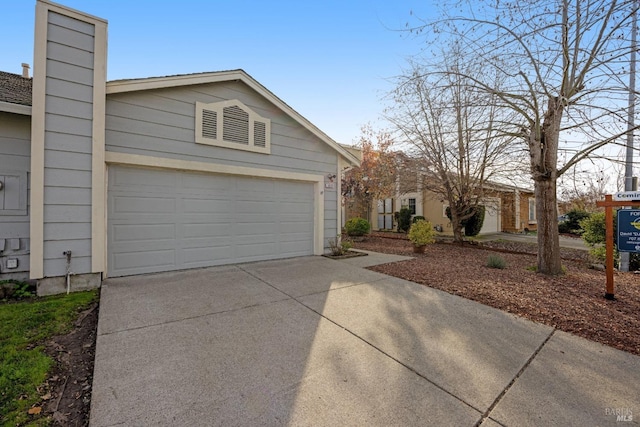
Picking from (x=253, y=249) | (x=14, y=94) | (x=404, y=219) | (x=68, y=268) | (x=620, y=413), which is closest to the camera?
(x=620, y=413)

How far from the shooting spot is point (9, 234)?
14.5 ft

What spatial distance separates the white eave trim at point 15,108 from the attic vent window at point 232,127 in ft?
7.89

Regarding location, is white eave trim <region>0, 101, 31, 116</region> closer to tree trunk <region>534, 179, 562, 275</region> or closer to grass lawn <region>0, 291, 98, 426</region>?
grass lawn <region>0, 291, 98, 426</region>

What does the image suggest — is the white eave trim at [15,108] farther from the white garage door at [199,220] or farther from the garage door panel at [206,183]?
the garage door panel at [206,183]

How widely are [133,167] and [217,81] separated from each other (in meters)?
2.46

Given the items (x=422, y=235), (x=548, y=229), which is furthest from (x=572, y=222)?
(x=548, y=229)

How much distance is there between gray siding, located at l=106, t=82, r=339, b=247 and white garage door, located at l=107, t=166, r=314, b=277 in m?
0.42

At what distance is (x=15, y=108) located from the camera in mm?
4137

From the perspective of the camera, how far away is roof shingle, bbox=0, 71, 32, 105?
4461 millimetres

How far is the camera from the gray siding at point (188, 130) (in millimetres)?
4883

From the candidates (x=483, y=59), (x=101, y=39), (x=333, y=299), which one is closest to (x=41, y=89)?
(x=101, y=39)

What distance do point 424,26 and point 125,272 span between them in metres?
6.97

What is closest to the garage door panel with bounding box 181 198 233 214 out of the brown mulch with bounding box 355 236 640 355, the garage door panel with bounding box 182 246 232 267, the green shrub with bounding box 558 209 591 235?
the garage door panel with bounding box 182 246 232 267

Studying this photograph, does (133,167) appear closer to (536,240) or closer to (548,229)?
(548,229)
